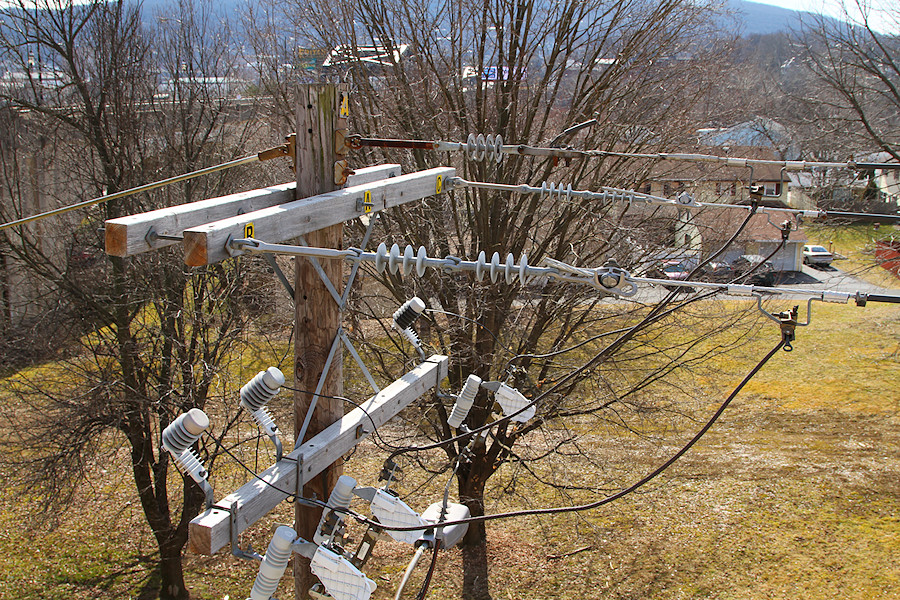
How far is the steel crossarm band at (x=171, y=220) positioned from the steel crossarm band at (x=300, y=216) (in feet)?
0.41

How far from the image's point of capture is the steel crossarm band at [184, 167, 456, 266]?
9.59 feet

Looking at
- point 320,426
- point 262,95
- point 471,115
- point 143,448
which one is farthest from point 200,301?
point 320,426

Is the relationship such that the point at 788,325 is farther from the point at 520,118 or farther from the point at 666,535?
the point at 666,535

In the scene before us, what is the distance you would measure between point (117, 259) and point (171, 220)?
733 centimetres

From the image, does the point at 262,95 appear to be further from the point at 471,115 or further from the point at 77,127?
the point at 471,115

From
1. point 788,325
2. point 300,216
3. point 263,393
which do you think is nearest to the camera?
point 788,325

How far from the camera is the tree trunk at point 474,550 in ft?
33.3

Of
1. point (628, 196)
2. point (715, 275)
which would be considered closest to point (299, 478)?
point (628, 196)

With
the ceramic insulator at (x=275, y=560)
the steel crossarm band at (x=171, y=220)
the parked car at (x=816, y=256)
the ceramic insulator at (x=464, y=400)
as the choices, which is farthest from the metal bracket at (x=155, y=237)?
the parked car at (x=816, y=256)

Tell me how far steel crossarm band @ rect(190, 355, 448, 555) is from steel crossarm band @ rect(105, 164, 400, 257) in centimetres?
111

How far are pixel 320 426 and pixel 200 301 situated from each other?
6839mm

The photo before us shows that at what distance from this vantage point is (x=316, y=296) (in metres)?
3.87

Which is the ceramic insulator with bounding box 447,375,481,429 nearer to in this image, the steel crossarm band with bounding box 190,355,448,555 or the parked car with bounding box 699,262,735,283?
the steel crossarm band with bounding box 190,355,448,555

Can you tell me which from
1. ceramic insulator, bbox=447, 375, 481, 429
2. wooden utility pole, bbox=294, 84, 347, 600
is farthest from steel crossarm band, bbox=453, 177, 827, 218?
ceramic insulator, bbox=447, 375, 481, 429
